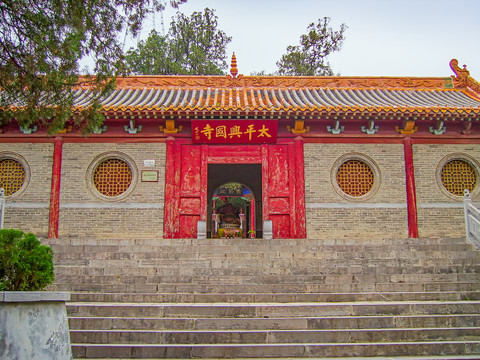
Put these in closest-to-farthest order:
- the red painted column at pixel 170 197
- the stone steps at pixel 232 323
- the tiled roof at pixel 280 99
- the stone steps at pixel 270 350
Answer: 1. the stone steps at pixel 270 350
2. the stone steps at pixel 232 323
3. the tiled roof at pixel 280 99
4. the red painted column at pixel 170 197

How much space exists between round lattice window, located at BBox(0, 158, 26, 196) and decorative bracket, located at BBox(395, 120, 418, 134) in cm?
852

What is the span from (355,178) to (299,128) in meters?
1.71

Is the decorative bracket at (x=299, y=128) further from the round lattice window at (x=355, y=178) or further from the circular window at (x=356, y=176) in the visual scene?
the round lattice window at (x=355, y=178)

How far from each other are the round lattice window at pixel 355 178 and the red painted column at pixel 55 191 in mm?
6189

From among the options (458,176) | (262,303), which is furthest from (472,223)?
(262,303)

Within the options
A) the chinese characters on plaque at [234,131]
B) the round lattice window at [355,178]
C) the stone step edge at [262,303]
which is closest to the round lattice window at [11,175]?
the chinese characters on plaque at [234,131]

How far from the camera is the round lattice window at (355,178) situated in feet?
35.7

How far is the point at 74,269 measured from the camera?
6941mm

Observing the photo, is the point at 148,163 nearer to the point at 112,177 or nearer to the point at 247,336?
the point at 112,177

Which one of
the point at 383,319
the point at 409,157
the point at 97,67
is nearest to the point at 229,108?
the point at 409,157

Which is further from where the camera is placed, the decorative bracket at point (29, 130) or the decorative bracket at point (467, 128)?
the decorative bracket at point (467, 128)

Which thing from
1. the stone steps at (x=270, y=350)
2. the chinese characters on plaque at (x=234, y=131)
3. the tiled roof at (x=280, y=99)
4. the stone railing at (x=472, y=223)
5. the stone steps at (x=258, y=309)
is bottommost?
the stone steps at (x=270, y=350)

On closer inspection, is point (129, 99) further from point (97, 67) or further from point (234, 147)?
point (97, 67)

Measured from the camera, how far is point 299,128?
1084 centimetres
